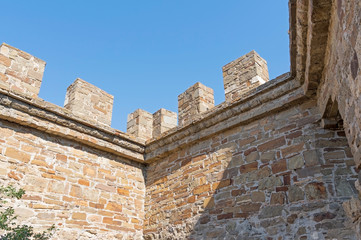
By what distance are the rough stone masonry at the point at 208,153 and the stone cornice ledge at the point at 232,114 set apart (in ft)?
0.06

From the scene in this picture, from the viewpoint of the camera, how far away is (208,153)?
197 inches

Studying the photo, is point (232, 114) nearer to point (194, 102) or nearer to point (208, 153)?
point (208, 153)

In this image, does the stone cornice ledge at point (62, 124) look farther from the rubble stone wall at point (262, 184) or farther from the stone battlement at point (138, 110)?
→ the rubble stone wall at point (262, 184)

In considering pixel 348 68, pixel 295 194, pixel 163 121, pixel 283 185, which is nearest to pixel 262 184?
pixel 283 185

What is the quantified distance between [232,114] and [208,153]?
744mm

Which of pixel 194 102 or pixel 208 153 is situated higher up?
pixel 194 102

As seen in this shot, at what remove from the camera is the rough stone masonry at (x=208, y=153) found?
336 cm

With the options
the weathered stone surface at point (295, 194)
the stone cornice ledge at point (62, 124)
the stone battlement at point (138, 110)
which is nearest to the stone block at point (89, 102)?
the stone battlement at point (138, 110)

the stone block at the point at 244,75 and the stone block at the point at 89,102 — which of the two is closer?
the stone block at the point at 244,75

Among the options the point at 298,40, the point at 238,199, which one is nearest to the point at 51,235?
the point at 238,199

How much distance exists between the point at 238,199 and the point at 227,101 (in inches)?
57.1

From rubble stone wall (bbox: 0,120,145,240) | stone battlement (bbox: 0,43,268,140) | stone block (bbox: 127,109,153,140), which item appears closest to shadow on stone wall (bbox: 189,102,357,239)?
stone battlement (bbox: 0,43,268,140)

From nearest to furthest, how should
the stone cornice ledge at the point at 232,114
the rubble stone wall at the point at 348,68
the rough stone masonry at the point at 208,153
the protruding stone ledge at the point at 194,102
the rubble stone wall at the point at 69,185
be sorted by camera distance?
the rubble stone wall at the point at 348,68, the rough stone masonry at the point at 208,153, the stone cornice ledge at the point at 232,114, the rubble stone wall at the point at 69,185, the protruding stone ledge at the point at 194,102

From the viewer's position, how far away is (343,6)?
94.0 inches
